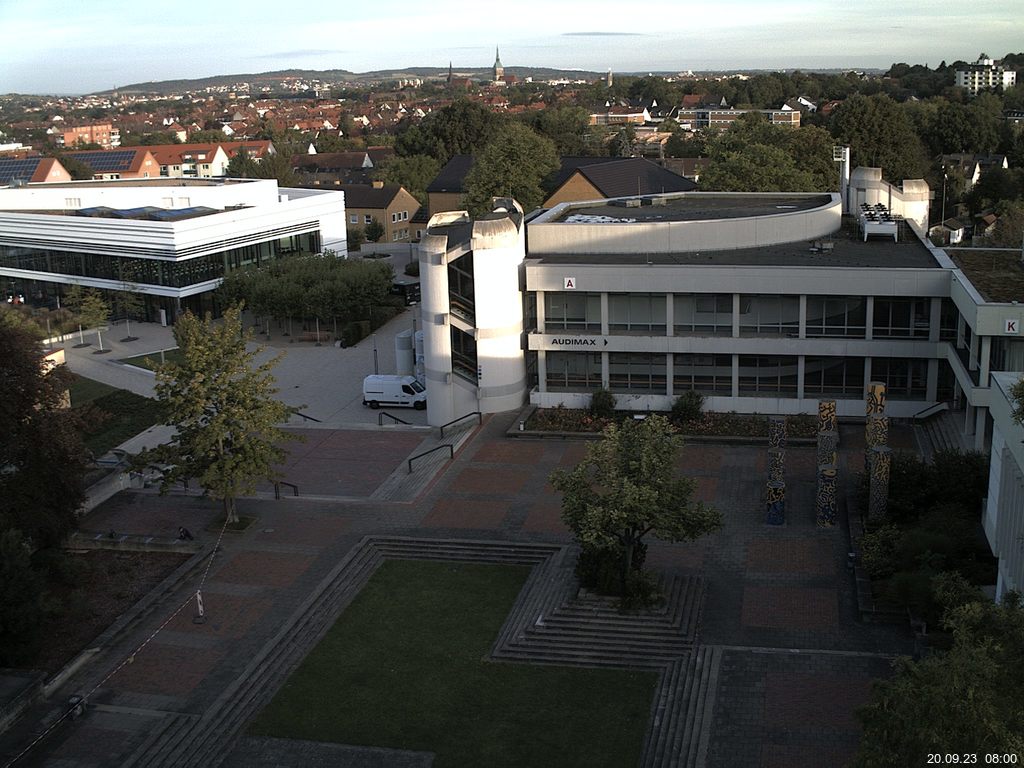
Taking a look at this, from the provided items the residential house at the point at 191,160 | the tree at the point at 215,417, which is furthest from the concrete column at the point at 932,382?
the residential house at the point at 191,160

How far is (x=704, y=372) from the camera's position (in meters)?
37.7

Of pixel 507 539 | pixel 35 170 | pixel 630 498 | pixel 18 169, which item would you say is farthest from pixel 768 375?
pixel 18 169

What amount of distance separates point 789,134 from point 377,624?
59959 mm

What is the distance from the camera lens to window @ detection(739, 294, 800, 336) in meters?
36.6

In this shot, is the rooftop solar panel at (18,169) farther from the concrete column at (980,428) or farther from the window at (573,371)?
the concrete column at (980,428)

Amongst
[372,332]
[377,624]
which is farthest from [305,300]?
[377,624]

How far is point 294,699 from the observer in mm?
21500

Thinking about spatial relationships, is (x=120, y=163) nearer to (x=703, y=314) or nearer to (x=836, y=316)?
(x=703, y=314)

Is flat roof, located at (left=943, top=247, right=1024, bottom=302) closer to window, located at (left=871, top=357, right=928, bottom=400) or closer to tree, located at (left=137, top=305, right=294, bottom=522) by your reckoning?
window, located at (left=871, top=357, right=928, bottom=400)

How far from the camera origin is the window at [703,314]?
3706 cm

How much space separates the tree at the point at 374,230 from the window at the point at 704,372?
181 ft

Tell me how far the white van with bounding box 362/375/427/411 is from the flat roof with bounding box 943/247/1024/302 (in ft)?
63.2

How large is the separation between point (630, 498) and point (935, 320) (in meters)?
17.2

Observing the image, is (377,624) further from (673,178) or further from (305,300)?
(673,178)
